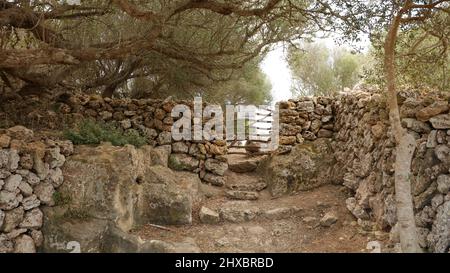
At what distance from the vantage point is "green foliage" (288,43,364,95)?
12.0m

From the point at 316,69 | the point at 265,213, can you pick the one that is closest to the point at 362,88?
the point at 265,213

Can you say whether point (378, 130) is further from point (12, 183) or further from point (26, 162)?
point (12, 183)

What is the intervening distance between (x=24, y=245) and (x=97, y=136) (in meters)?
Answer: 2.04

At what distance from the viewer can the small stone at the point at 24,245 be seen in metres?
4.52

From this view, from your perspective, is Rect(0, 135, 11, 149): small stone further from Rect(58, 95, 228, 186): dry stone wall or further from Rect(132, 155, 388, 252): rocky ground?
Rect(58, 95, 228, 186): dry stone wall

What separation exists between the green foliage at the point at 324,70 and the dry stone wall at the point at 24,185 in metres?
8.67

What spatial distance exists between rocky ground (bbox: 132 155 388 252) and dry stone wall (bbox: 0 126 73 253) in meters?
1.36

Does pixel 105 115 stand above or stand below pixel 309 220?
above

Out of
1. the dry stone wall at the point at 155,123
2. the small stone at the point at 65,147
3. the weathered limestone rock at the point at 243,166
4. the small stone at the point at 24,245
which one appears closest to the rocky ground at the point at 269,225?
the dry stone wall at the point at 155,123

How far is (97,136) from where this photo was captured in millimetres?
6086

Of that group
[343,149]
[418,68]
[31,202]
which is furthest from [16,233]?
[418,68]

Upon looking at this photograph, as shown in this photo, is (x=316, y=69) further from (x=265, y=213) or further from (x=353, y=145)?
(x=265, y=213)

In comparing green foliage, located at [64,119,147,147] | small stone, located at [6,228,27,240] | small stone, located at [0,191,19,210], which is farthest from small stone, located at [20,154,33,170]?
green foliage, located at [64,119,147,147]
